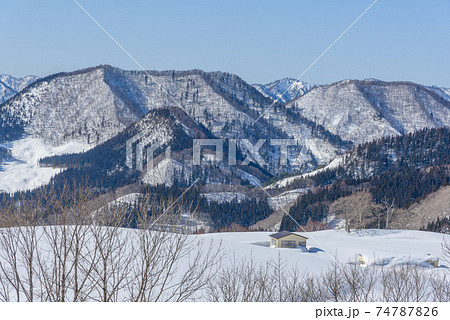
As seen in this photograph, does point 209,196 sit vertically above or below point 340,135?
below

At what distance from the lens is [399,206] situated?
64.4 meters

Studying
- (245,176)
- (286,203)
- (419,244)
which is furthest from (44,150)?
(419,244)

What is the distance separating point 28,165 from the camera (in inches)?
5650

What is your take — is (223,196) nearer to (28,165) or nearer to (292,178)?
(292,178)

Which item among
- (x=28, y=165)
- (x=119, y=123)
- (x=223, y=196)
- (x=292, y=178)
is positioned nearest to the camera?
(x=223, y=196)

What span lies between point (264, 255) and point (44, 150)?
6199 inches

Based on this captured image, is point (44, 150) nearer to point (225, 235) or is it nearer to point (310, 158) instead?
point (310, 158)

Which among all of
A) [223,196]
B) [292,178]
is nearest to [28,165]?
[223,196]

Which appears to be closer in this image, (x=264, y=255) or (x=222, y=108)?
(x=264, y=255)

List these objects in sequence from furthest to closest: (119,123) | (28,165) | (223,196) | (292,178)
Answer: (119,123)
(28,165)
(292,178)
(223,196)

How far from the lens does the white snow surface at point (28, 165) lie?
12044cm

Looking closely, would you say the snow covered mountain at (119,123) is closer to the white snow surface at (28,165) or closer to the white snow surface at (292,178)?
the white snow surface at (28,165)

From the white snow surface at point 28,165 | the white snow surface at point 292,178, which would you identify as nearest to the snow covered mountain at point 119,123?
the white snow surface at point 28,165

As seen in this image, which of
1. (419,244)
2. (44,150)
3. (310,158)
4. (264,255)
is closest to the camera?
(264,255)
